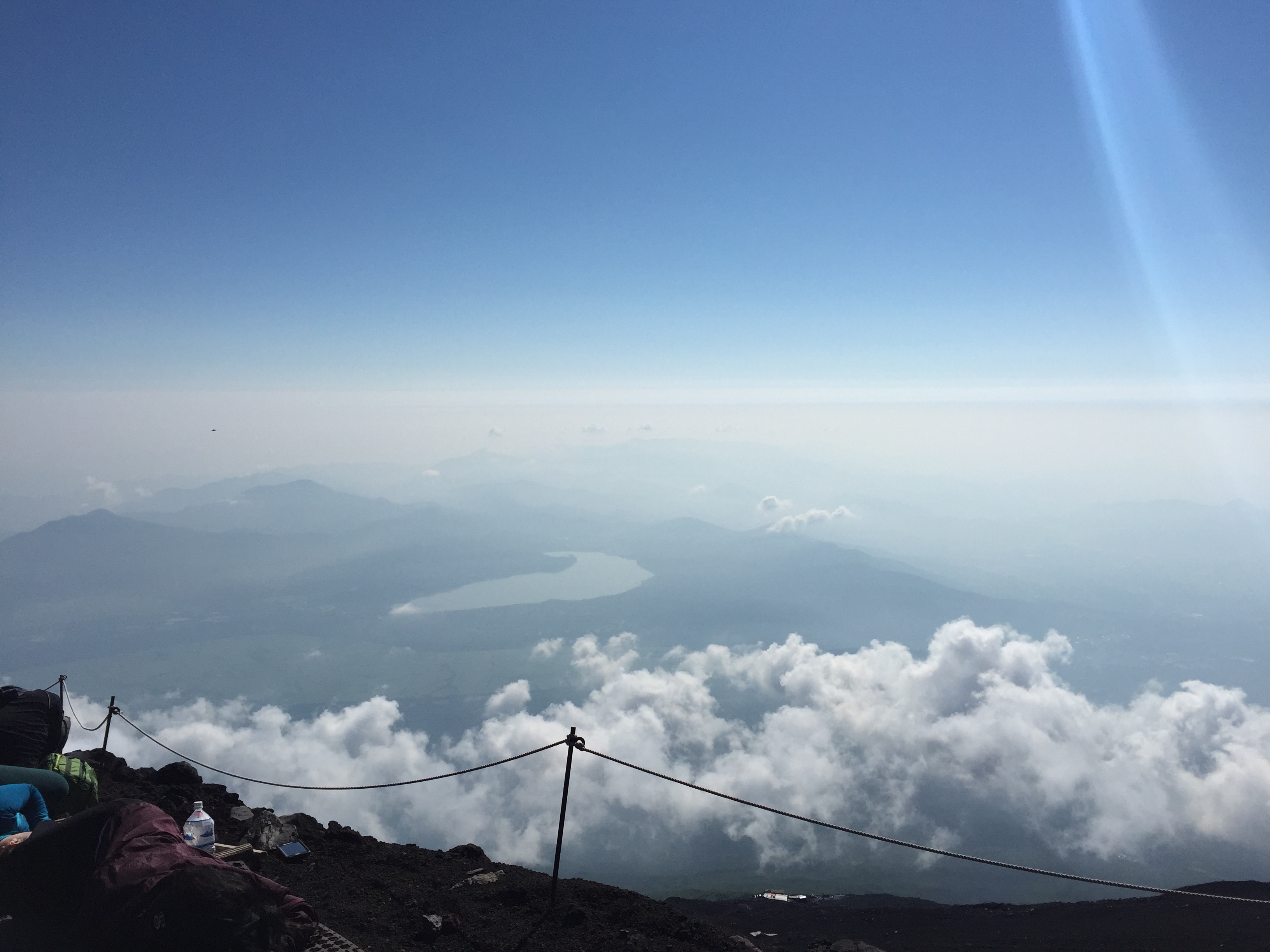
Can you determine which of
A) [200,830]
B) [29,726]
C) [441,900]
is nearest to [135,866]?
[200,830]

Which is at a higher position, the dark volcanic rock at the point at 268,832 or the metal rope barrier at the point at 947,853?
the metal rope barrier at the point at 947,853

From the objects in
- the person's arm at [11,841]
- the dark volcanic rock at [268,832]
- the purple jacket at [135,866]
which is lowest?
the dark volcanic rock at [268,832]

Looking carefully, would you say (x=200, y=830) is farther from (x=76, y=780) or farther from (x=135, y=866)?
(x=135, y=866)

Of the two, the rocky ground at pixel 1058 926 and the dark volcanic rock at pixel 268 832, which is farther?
the rocky ground at pixel 1058 926

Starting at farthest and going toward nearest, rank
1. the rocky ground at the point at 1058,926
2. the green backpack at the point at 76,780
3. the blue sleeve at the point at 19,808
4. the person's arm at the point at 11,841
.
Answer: the rocky ground at the point at 1058,926
the green backpack at the point at 76,780
the blue sleeve at the point at 19,808
the person's arm at the point at 11,841

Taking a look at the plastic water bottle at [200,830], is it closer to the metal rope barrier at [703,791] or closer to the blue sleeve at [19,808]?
the metal rope barrier at [703,791]

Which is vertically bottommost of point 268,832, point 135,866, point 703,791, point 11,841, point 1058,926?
point 1058,926

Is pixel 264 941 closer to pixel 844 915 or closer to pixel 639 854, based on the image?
pixel 844 915

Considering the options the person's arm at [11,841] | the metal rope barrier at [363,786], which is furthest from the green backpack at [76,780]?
the person's arm at [11,841]

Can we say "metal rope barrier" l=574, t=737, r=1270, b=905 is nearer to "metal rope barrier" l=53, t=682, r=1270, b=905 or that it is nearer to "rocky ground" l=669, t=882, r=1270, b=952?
"metal rope barrier" l=53, t=682, r=1270, b=905
